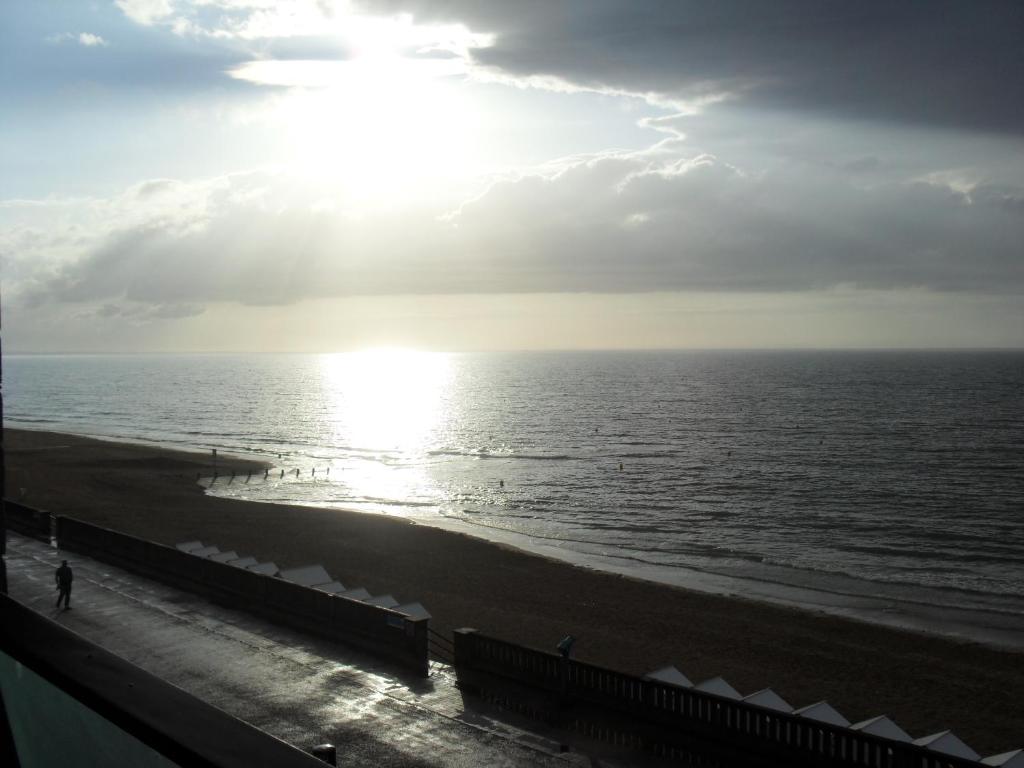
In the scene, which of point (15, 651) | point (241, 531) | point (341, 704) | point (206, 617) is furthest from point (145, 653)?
point (241, 531)

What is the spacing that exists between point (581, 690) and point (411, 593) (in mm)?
21042

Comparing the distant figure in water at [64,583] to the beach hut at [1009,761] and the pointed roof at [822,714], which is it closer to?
the pointed roof at [822,714]

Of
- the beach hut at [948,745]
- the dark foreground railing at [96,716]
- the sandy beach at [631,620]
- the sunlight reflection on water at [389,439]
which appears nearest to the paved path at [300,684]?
the beach hut at [948,745]

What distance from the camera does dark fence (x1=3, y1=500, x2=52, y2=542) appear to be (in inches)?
1193

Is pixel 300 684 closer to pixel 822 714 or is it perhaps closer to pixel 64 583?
pixel 64 583

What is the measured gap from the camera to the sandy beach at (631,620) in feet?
83.5

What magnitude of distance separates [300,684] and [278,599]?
14.9 feet

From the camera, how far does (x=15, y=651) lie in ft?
9.84

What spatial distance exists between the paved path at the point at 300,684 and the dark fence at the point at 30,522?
759 cm

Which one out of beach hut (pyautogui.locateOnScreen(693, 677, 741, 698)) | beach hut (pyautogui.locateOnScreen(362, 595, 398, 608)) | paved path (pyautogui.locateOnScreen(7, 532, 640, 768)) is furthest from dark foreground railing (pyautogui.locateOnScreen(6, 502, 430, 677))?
beach hut (pyautogui.locateOnScreen(693, 677, 741, 698))

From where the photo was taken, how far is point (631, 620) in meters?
32.1

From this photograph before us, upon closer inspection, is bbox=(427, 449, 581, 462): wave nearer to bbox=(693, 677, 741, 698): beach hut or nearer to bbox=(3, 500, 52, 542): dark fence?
bbox=(3, 500, 52, 542): dark fence

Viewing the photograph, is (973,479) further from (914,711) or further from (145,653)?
(145,653)

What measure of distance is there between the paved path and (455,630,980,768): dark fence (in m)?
0.90
